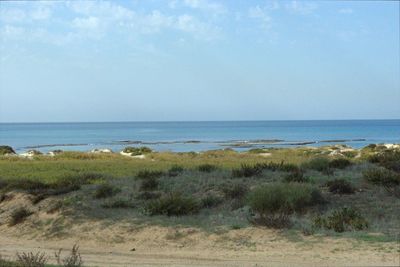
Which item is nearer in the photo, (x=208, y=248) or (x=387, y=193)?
(x=208, y=248)

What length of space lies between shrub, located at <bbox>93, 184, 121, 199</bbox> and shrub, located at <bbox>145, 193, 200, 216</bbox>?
3023mm

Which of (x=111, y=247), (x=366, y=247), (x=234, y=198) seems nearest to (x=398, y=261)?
(x=366, y=247)

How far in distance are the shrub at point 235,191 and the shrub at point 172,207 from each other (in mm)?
2012

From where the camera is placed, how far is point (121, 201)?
16906 mm

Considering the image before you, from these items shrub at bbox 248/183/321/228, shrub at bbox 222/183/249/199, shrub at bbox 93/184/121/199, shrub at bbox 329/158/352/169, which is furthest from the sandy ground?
shrub at bbox 329/158/352/169

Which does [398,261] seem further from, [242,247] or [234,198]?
[234,198]

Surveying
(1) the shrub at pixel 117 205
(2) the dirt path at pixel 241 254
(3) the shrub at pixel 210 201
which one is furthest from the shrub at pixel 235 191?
(2) the dirt path at pixel 241 254

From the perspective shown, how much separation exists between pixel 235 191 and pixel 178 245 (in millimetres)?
5553

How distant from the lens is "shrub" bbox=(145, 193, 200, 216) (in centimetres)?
1514

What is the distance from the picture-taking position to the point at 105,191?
1830 centimetres

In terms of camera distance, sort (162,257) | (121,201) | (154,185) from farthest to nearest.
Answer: (154,185)
(121,201)
(162,257)

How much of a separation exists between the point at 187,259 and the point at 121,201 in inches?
261

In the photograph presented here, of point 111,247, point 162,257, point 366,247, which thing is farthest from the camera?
point 111,247

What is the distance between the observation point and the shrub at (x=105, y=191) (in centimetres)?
1812
